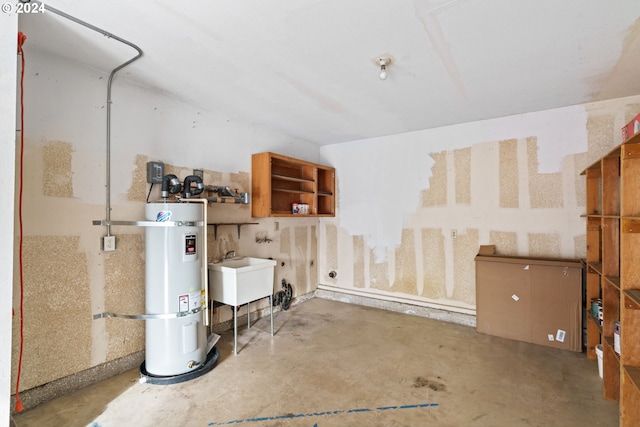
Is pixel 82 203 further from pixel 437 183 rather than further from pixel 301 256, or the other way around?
pixel 437 183

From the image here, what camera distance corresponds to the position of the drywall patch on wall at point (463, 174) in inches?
140

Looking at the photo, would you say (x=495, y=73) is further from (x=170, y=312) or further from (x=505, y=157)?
(x=170, y=312)

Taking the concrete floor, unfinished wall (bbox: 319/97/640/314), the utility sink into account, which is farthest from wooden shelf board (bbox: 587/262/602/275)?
the utility sink

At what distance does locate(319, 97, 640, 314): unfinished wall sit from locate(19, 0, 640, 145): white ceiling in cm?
37

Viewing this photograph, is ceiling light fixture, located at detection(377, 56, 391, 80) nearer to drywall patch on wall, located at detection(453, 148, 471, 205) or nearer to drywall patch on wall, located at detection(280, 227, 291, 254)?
drywall patch on wall, located at detection(453, 148, 471, 205)

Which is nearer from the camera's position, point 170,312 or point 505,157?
point 170,312

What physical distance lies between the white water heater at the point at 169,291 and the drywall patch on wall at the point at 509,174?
130 inches

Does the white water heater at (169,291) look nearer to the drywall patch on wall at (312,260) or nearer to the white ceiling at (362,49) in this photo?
the white ceiling at (362,49)

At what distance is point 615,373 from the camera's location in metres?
2.04

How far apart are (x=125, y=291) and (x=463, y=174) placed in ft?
12.2

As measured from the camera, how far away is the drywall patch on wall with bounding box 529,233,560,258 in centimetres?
312

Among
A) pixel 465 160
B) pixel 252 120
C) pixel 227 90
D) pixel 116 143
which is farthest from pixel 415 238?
pixel 116 143

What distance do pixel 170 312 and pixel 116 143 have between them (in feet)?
4.66

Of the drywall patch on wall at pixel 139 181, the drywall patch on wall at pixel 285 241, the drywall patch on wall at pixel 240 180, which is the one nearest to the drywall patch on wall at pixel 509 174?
the drywall patch on wall at pixel 285 241
